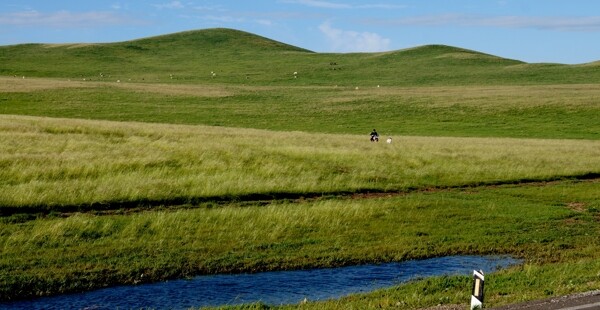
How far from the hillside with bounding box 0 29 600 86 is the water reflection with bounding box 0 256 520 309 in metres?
99.2

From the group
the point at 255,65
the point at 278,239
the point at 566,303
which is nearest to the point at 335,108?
the point at 278,239

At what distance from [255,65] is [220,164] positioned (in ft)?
378

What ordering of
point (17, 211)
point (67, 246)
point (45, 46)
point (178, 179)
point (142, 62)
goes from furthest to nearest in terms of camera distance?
point (45, 46) < point (142, 62) < point (178, 179) < point (17, 211) < point (67, 246)

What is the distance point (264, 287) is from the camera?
1650 centimetres

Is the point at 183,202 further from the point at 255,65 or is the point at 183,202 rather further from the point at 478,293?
the point at 255,65

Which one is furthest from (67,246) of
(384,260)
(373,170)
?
(373,170)

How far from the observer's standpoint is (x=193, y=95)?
288ft

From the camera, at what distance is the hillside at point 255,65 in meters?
122

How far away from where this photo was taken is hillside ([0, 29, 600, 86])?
122 meters

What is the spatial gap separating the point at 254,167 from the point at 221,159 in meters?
1.96

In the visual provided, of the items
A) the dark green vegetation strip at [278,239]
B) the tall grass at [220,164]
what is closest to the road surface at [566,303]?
the dark green vegetation strip at [278,239]

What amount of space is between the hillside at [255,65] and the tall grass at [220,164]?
75.7 metres

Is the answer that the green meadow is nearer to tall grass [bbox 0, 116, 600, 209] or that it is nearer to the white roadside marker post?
tall grass [bbox 0, 116, 600, 209]

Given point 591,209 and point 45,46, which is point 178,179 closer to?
point 591,209
